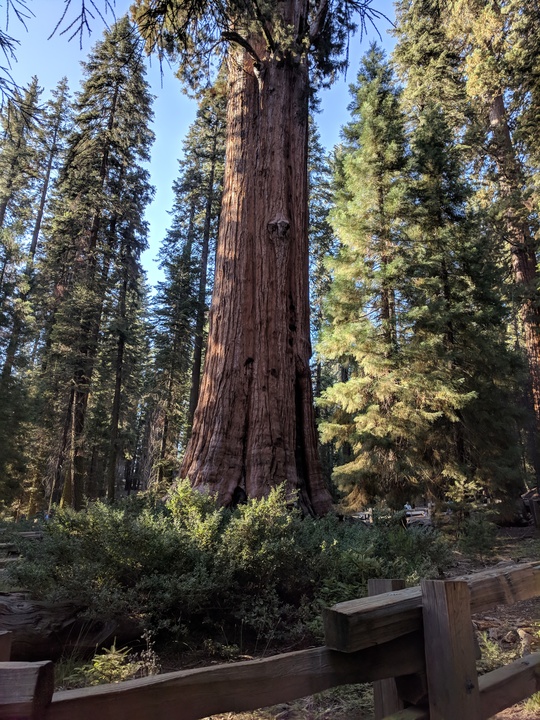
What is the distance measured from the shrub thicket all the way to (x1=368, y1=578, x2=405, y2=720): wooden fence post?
4.79 feet

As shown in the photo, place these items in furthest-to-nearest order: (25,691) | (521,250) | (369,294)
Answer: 1. (521,250)
2. (369,294)
3. (25,691)

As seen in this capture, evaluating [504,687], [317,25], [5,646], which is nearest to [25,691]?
[5,646]

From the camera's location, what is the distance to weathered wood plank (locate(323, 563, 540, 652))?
1780mm

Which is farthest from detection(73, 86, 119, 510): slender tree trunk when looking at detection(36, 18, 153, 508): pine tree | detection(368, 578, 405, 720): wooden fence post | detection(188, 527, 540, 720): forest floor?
detection(368, 578, 405, 720): wooden fence post

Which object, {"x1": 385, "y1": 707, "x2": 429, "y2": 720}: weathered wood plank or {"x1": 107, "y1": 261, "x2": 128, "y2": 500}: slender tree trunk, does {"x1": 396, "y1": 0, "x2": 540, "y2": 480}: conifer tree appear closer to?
{"x1": 385, "y1": 707, "x2": 429, "y2": 720}: weathered wood plank

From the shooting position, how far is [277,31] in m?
7.84

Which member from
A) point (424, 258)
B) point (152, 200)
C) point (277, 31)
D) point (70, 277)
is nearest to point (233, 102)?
point (277, 31)

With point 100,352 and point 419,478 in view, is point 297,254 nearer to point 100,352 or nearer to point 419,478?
point 419,478

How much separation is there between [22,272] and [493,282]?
24698 mm

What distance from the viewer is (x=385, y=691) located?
7.72 ft

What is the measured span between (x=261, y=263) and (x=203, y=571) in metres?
4.82

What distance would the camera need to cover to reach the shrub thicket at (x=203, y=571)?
3.70 metres

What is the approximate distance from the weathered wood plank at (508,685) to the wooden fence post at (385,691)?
1.33ft

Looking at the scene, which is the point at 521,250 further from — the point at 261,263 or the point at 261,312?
the point at 261,312
